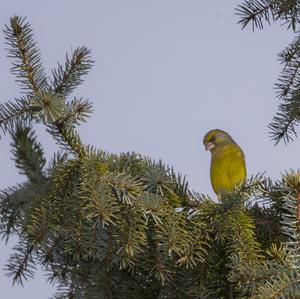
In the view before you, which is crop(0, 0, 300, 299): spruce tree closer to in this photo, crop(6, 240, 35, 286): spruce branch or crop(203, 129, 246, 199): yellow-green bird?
crop(6, 240, 35, 286): spruce branch

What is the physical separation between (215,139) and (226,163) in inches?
20.4

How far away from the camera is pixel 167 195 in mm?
2396

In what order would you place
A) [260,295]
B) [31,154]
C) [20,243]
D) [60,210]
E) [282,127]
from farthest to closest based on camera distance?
[282,127] → [31,154] → [20,243] → [60,210] → [260,295]

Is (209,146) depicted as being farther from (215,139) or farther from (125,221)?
(125,221)

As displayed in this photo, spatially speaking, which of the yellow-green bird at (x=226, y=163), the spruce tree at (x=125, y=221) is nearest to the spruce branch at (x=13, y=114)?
the spruce tree at (x=125, y=221)

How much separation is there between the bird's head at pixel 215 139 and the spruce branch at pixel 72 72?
2730 mm

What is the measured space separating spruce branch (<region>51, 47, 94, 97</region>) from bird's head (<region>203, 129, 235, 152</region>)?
8.96 ft

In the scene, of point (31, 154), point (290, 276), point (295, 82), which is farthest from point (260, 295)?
point (295, 82)

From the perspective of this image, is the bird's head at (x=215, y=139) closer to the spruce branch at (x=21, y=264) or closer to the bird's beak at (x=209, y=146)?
the bird's beak at (x=209, y=146)

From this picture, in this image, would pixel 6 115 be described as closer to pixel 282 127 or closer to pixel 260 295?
pixel 260 295

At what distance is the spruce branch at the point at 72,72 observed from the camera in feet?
7.68

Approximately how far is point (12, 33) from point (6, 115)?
274 mm

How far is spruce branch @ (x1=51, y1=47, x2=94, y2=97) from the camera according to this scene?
2.34m

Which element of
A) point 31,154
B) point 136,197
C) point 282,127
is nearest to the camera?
point 136,197
